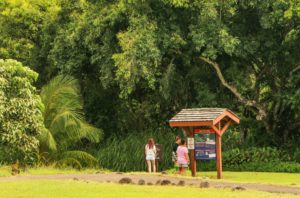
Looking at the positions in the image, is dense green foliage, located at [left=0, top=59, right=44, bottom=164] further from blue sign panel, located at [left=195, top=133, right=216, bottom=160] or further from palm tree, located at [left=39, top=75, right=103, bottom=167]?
blue sign panel, located at [left=195, top=133, right=216, bottom=160]

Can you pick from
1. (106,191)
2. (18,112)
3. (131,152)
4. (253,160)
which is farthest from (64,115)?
(106,191)

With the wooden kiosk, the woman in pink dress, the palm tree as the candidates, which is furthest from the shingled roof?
the palm tree

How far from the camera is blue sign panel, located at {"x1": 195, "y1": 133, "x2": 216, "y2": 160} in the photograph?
20.8 m

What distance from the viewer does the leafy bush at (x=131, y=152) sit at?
2897 centimetres

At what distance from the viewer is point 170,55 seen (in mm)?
28297

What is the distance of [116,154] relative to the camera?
96.2 ft

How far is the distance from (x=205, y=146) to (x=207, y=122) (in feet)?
4.04

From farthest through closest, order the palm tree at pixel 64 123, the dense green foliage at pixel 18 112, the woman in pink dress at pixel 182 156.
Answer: the palm tree at pixel 64 123 < the dense green foliage at pixel 18 112 < the woman in pink dress at pixel 182 156

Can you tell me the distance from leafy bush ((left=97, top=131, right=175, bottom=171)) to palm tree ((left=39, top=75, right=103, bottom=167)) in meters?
1.08

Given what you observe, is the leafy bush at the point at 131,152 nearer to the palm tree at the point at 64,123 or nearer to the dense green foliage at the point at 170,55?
the dense green foliage at the point at 170,55

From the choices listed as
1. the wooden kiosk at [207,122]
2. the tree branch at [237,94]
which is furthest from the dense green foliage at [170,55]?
the wooden kiosk at [207,122]

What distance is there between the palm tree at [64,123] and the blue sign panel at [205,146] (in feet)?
24.4

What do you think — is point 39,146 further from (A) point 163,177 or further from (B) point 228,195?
(B) point 228,195

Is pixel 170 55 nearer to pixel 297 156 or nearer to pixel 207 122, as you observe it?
pixel 297 156
